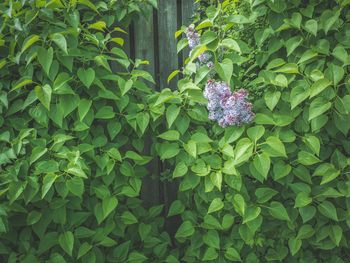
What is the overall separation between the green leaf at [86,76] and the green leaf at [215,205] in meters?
0.79

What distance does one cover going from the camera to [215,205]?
2.21 meters

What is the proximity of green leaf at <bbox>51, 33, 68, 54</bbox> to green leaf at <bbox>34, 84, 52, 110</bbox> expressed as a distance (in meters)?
0.18

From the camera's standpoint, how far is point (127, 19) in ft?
8.65

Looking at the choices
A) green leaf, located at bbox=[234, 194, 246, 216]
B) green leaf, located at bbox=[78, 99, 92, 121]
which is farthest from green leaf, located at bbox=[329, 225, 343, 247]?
green leaf, located at bbox=[78, 99, 92, 121]

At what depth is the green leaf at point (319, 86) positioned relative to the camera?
6.94 feet

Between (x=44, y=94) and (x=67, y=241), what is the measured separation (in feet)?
2.22

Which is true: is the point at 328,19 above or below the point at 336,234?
above

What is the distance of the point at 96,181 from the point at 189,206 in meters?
0.49

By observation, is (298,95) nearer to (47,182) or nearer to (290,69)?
(290,69)

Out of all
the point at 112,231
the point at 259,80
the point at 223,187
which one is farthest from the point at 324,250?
the point at 112,231

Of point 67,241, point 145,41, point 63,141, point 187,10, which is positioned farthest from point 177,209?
point 187,10

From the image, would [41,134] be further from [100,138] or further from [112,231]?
[112,231]

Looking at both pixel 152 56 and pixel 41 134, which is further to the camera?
pixel 152 56

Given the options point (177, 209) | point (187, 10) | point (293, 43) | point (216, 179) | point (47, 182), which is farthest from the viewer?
point (187, 10)
